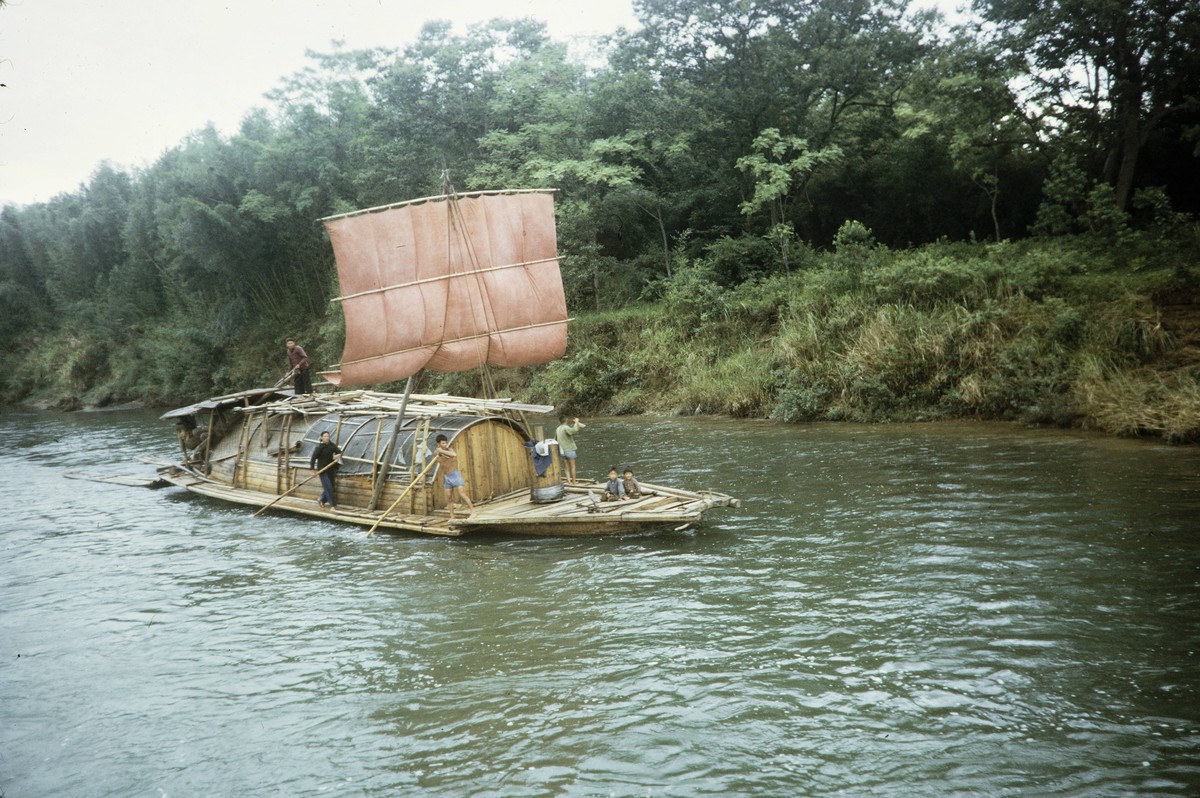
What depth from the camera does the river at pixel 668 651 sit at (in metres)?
6.76

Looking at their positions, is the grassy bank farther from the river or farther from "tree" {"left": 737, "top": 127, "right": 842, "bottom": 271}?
the river

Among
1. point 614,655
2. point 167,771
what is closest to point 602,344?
point 614,655

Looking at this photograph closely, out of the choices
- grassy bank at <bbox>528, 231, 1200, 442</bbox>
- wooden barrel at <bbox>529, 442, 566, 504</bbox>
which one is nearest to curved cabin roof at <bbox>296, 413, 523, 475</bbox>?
wooden barrel at <bbox>529, 442, 566, 504</bbox>

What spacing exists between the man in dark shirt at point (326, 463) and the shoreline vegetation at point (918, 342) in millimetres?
12391

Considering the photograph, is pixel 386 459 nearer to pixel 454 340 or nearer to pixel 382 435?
pixel 382 435

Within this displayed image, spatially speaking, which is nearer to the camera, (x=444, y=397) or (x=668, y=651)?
(x=668, y=651)

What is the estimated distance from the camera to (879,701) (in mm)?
7469

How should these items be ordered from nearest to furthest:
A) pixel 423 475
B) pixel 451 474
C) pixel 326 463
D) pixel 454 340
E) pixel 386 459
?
pixel 451 474
pixel 423 475
pixel 386 459
pixel 326 463
pixel 454 340

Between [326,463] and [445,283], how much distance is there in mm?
4272

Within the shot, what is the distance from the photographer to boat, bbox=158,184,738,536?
45.5 ft

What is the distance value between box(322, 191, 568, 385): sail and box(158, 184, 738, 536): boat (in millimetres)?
25

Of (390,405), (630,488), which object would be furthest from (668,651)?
(390,405)

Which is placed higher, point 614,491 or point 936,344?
point 936,344

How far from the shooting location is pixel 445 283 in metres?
15.7
